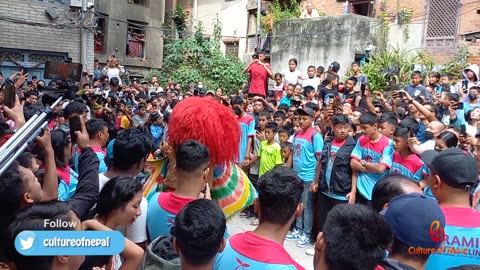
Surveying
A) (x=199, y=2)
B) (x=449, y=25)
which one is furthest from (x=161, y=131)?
(x=199, y=2)

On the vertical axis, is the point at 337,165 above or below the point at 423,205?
below

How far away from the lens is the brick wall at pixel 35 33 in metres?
12.9

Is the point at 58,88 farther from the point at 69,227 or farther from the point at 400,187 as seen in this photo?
the point at 400,187

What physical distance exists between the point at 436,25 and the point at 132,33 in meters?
13.4

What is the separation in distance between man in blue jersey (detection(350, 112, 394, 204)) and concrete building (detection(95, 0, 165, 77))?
15979 millimetres

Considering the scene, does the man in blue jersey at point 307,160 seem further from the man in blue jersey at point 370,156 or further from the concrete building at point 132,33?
the concrete building at point 132,33

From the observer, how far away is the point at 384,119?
16.5 feet

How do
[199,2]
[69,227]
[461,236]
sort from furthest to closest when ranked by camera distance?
[199,2] → [461,236] → [69,227]

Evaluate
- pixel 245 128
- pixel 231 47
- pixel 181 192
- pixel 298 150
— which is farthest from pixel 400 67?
pixel 231 47

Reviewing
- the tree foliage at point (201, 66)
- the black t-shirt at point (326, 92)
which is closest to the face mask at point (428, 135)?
the black t-shirt at point (326, 92)

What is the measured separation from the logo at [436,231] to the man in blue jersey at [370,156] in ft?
9.35

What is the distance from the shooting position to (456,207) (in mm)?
2465

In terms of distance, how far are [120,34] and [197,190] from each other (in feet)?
60.7

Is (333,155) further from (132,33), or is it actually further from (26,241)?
(132,33)
